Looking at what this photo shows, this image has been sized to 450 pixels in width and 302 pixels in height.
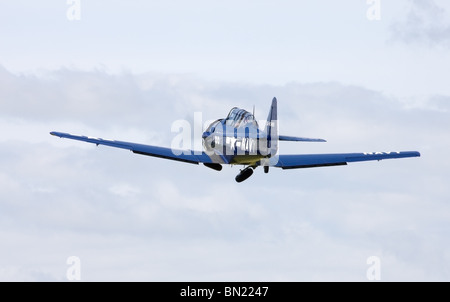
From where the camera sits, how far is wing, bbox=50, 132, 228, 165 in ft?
190

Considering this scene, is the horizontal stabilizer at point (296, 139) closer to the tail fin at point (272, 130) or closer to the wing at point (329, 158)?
the wing at point (329, 158)

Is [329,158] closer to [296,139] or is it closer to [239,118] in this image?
[239,118]

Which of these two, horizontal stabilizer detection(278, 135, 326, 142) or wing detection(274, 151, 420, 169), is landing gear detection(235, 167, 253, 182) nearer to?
wing detection(274, 151, 420, 169)

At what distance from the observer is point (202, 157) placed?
58188 millimetres

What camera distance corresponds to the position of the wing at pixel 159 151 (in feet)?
190

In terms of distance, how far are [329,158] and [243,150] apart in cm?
506

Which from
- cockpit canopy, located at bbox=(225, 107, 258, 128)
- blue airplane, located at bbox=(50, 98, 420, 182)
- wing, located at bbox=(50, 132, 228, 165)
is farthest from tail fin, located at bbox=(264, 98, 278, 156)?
wing, located at bbox=(50, 132, 228, 165)

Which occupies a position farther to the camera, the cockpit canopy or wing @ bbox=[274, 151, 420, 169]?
the cockpit canopy

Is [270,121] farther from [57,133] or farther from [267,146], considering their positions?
[57,133]

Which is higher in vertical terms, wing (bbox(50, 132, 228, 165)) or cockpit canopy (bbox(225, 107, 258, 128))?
cockpit canopy (bbox(225, 107, 258, 128))

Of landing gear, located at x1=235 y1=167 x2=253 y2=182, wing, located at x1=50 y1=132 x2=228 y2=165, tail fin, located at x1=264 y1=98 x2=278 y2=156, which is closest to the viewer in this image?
tail fin, located at x1=264 y1=98 x2=278 y2=156

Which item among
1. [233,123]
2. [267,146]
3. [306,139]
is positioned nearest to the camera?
[267,146]
